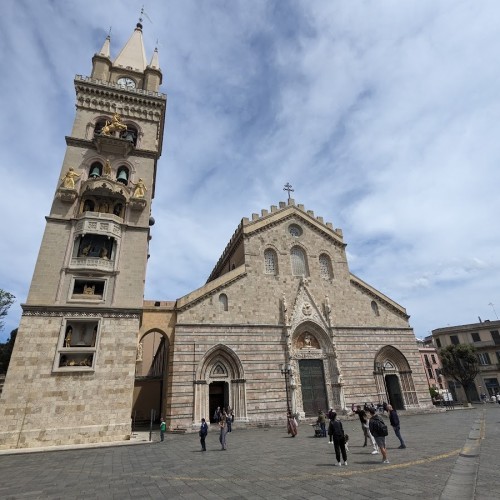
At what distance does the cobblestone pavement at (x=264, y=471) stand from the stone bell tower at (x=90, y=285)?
2765 millimetres

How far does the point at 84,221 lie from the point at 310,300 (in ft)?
61.3

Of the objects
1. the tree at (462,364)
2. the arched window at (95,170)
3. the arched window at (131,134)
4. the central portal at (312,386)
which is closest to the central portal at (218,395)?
the central portal at (312,386)

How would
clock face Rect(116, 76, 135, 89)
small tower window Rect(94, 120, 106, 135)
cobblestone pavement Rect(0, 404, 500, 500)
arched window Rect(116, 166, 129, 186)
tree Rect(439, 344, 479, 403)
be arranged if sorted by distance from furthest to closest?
tree Rect(439, 344, 479, 403) < clock face Rect(116, 76, 135, 89) < small tower window Rect(94, 120, 106, 135) < arched window Rect(116, 166, 129, 186) < cobblestone pavement Rect(0, 404, 500, 500)

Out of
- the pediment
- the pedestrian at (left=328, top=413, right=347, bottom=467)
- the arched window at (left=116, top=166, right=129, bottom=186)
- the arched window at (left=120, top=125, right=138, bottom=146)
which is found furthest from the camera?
the arched window at (left=120, top=125, right=138, bottom=146)

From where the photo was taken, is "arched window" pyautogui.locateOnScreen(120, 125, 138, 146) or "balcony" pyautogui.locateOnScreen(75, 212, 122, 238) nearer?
"balcony" pyautogui.locateOnScreen(75, 212, 122, 238)

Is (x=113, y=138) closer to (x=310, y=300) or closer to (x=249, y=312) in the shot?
(x=249, y=312)

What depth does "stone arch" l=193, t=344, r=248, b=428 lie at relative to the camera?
22328mm

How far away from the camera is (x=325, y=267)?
3091 centimetres

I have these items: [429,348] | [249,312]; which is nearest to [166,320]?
[249,312]

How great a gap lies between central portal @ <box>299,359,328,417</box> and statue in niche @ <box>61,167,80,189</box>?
71.8ft

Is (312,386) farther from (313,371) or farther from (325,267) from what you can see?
(325,267)

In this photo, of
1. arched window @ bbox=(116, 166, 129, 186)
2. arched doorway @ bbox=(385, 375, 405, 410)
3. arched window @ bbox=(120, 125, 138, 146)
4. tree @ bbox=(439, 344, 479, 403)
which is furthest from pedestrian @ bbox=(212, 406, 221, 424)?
tree @ bbox=(439, 344, 479, 403)

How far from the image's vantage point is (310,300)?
28.0 metres

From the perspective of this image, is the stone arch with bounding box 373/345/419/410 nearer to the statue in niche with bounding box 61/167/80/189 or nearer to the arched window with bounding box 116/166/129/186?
the arched window with bounding box 116/166/129/186
